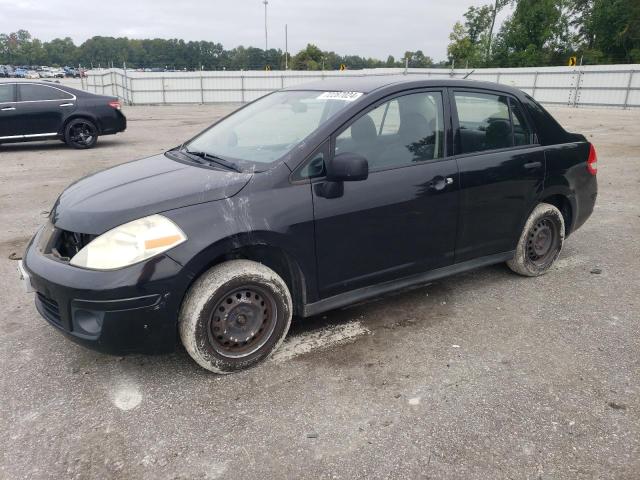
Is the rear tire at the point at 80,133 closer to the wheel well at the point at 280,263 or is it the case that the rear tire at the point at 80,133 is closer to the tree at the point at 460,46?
the wheel well at the point at 280,263

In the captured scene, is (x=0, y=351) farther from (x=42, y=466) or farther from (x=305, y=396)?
(x=305, y=396)

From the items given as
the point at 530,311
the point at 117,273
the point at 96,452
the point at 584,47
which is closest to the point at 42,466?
the point at 96,452

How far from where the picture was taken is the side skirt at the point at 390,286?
3229 mm

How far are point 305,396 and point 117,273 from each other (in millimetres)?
1183

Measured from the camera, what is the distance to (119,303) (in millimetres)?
2551

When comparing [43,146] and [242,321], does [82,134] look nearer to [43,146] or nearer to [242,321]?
[43,146]

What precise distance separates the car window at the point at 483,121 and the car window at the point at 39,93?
10.3 metres

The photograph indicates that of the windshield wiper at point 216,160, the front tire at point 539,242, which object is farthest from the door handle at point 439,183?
the windshield wiper at point 216,160

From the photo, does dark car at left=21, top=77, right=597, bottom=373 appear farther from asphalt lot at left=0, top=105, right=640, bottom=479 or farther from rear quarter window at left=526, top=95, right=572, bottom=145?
asphalt lot at left=0, top=105, right=640, bottom=479

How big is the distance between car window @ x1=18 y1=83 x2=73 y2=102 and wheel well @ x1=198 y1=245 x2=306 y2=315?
10.3 meters

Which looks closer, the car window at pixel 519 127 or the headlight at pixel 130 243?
the headlight at pixel 130 243

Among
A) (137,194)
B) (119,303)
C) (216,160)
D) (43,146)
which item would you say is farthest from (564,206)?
(43,146)

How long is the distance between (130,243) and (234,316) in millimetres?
703

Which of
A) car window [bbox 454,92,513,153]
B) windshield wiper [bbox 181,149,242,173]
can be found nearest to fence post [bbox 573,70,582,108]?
car window [bbox 454,92,513,153]
